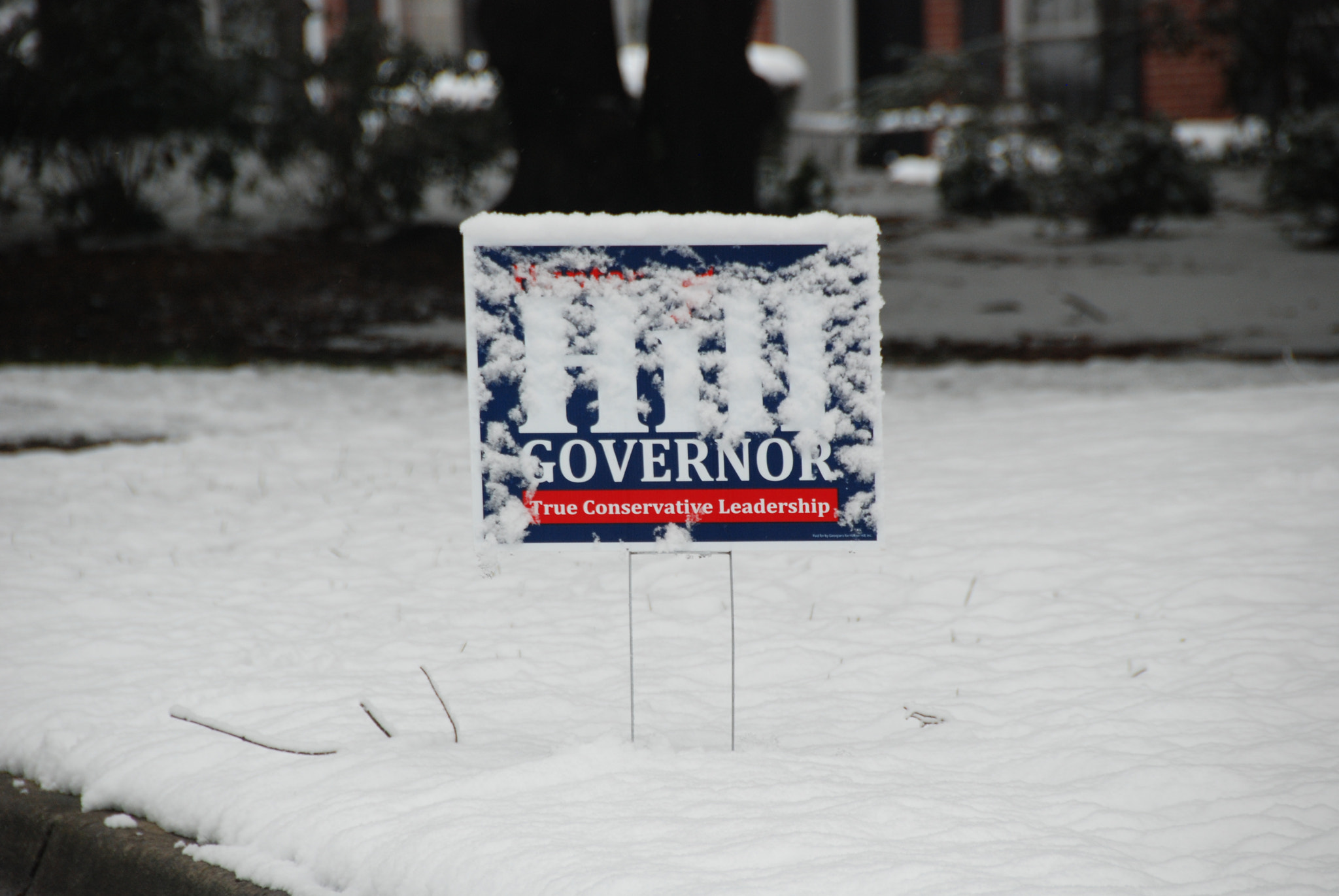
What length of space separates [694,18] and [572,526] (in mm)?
8412

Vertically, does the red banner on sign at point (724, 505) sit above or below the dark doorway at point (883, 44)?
below

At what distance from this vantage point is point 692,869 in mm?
2486

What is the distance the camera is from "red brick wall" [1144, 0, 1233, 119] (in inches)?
813

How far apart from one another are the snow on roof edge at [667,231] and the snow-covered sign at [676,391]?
0.05 ft

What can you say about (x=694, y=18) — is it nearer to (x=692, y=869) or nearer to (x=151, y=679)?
(x=151, y=679)

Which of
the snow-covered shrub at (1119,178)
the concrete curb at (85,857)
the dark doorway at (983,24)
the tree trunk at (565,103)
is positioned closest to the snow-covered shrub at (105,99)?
the tree trunk at (565,103)

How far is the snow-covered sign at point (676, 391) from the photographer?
9.43 ft

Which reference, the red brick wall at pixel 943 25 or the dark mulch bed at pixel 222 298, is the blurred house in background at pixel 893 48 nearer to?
the red brick wall at pixel 943 25

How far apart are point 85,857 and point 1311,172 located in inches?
494

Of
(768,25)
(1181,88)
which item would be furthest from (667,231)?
(768,25)

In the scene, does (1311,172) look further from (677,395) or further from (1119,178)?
(677,395)

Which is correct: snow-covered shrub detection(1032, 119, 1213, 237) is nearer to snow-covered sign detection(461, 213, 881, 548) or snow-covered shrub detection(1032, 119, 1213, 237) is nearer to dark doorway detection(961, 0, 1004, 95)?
dark doorway detection(961, 0, 1004, 95)

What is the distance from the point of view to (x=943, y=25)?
2177cm

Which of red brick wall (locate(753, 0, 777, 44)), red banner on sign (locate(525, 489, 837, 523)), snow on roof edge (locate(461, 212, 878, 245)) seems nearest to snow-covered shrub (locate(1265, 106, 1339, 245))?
snow on roof edge (locate(461, 212, 878, 245))
